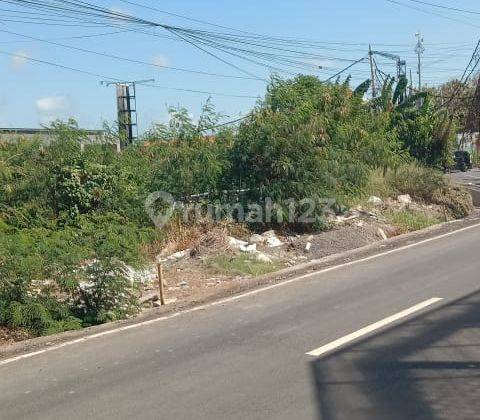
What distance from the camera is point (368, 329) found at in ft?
23.9

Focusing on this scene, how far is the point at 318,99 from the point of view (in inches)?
722

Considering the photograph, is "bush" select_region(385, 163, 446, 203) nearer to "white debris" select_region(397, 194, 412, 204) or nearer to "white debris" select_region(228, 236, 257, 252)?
"white debris" select_region(397, 194, 412, 204)

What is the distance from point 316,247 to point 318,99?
584cm

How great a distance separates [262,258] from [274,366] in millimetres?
6646

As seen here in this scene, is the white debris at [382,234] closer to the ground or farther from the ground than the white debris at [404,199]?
closer to the ground

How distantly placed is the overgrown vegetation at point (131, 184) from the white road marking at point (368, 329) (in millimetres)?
3139

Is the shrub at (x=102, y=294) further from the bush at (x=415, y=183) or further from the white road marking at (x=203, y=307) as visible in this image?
the bush at (x=415, y=183)

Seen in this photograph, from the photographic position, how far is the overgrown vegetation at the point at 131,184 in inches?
328

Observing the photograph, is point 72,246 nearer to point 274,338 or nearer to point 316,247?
point 274,338

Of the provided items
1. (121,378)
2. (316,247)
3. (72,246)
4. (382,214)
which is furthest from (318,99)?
(121,378)

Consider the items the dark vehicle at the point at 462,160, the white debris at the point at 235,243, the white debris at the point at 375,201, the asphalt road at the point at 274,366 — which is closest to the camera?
the asphalt road at the point at 274,366

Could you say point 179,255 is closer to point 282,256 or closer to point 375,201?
point 282,256

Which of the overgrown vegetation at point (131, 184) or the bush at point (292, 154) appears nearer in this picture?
the overgrown vegetation at point (131, 184)

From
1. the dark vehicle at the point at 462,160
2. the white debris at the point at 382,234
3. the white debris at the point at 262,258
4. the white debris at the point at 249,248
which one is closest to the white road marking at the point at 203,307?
the white debris at the point at 262,258
